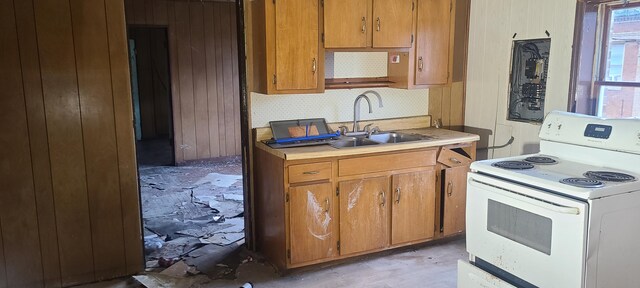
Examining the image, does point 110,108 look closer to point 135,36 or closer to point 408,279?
point 408,279

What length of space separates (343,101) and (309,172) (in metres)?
0.94

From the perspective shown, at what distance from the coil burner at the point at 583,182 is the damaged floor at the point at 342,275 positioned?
1.27m

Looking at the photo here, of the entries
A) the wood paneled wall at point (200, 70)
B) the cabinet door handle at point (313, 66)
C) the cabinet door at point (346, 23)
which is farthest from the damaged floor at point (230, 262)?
the wood paneled wall at point (200, 70)

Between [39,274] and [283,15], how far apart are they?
7.65 ft

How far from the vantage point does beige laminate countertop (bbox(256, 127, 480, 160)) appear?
126 inches

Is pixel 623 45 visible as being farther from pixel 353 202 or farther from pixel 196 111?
pixel 196 111

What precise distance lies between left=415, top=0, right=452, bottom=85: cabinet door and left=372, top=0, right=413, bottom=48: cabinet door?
11 centimetres

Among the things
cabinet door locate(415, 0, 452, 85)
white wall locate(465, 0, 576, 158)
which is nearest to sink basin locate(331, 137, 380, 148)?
cabinet door locate(415, 0, 452, 85)

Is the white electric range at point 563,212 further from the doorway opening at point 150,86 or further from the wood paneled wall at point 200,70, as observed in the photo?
the doorway opening at point 150,86

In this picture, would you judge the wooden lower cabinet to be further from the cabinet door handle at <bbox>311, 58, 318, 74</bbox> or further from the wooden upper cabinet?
the cabinet door handle at <bbox>311, 58, 318, 74</bbox>

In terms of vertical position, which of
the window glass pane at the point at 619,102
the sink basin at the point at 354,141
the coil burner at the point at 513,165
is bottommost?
the sink basin at the point at 354,141

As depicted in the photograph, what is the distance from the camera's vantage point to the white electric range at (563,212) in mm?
2096

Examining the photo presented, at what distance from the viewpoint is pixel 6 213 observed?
298cm

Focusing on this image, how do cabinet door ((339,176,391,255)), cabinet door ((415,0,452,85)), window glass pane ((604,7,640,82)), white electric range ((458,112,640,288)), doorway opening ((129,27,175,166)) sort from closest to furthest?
white electric range ((458,112,640,288)) → window glass pane ((604,7,640,82)) → cabinet door ((339,176,391,255)) → cabinet door ((415,0,452,85)) → doorway opening ((129,27,175,166))
